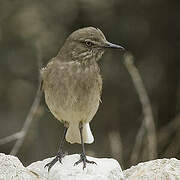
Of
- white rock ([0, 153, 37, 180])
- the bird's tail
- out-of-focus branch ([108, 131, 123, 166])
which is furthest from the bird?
out-of-focus branch ([108, 131, 123, 166])

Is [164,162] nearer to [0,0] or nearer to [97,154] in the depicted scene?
[97,154]

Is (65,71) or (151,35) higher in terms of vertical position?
(65,71)

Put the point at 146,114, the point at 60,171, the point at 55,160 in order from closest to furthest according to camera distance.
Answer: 1. the point at 60,171
2. the point at 55,160
3. the point at 146,114

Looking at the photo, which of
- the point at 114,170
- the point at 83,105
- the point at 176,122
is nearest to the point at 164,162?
the point at 114,170

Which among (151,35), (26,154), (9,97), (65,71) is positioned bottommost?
(26,154)

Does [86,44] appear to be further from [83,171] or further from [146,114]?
[146,114]

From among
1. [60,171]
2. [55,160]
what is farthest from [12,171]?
[55,160]

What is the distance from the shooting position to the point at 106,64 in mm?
10266

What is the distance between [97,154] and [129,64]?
2.14 metres

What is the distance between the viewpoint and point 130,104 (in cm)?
1059

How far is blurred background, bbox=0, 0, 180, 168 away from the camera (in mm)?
10000

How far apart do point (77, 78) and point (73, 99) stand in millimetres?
200

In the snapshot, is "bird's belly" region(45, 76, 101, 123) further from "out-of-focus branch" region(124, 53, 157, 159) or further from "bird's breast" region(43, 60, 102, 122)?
"out-of-focus branch" region(124, 53, 157, 159)

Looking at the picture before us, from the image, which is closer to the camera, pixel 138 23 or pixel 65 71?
pixel 65 71
